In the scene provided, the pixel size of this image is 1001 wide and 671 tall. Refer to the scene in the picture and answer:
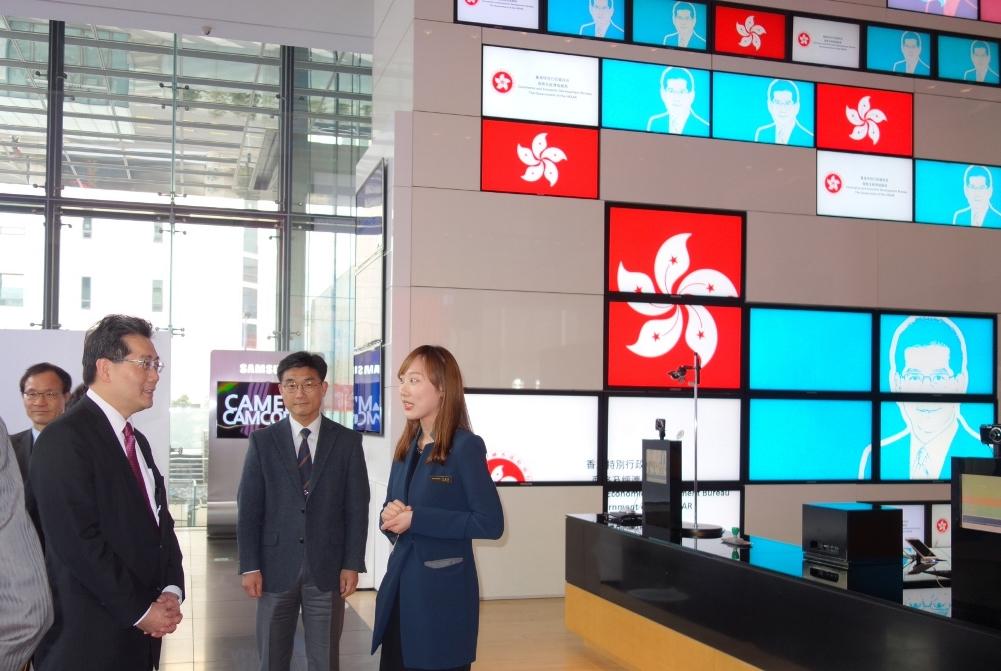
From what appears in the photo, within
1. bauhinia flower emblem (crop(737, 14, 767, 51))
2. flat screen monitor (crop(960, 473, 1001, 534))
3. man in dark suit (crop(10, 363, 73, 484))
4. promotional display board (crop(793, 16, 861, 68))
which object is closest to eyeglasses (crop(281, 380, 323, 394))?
man in dark suit (crop(10, 363, 73, 484))

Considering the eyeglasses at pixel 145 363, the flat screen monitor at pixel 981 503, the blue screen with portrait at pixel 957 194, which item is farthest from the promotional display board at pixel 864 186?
the eyeglasses at pixel 145 363

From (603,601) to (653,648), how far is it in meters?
0.65

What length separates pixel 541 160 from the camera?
7957mm

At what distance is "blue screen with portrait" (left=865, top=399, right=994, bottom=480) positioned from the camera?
28.5 feet

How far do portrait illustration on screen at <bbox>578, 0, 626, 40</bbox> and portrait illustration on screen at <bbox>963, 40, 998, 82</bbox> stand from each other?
11.5ft

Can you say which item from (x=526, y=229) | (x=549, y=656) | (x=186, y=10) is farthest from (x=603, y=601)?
(x=186, y=10)

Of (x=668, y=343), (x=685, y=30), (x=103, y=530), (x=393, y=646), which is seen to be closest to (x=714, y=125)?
(x=685, y=30)

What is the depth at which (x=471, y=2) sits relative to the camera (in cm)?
786

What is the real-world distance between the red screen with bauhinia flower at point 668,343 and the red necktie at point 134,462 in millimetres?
5574

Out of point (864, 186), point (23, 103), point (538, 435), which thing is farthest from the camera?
point (23, 103)

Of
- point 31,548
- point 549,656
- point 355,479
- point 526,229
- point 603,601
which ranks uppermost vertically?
point 526,229

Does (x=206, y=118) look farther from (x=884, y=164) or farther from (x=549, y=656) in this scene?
(x=549, y=656)

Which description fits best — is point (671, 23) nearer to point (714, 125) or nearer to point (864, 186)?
point (714, 125)

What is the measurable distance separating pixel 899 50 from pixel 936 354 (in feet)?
9.14
